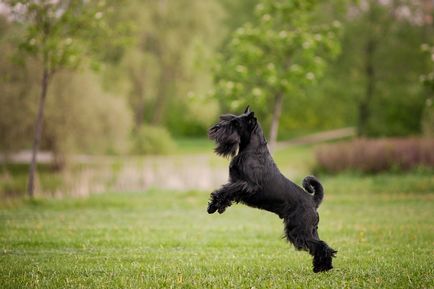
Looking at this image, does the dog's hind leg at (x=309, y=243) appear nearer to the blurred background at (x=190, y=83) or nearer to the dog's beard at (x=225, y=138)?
the dog's beard at (x=225, y=138)

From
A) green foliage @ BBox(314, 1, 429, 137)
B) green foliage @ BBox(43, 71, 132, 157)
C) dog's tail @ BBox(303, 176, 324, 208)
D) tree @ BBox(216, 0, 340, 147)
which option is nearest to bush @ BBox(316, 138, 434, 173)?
tree @ BBox(216, 0, 340, 147)

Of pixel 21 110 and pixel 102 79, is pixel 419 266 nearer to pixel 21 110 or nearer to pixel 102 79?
pixel 21 110

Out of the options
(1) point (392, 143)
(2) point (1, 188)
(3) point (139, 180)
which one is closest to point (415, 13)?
(1) point (392, 143)

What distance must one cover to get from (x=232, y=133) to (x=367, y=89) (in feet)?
119

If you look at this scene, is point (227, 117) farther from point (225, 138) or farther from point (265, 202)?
point (265, 202)

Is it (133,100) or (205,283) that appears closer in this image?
(205,283)

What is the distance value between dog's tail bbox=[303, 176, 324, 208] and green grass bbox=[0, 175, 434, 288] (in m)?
0.97

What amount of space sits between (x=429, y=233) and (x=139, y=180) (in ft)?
41.8

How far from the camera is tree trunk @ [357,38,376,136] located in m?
39.2

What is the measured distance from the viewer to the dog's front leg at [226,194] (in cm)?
609

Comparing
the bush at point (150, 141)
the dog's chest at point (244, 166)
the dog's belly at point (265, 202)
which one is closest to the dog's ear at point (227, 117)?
the dog's chest at point (244, 166)

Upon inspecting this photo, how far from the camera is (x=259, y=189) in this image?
20.4ft

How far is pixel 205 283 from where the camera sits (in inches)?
224

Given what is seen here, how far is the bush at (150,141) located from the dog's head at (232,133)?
93.7 ft
